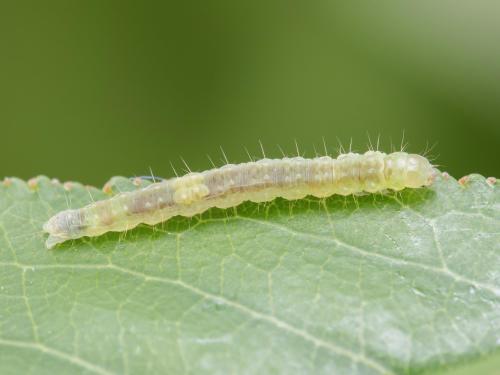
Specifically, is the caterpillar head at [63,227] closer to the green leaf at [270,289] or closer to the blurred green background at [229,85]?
the green leaf at [270,289]

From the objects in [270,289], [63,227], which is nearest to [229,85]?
Answer: [63,227]

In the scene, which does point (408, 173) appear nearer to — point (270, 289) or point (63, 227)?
point (270, 289)

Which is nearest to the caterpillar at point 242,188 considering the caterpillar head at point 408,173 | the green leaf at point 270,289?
the caterpillar head at point 408,173

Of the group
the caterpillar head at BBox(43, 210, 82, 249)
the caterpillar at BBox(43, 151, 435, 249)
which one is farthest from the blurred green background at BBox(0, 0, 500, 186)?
the caterpillar head at BBox(43, 210, 82, 249)

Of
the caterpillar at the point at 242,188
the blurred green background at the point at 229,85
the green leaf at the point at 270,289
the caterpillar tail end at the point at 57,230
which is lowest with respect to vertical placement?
the green leaf at the point at 270,289

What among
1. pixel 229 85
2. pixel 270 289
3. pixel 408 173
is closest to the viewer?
pixel 270 289

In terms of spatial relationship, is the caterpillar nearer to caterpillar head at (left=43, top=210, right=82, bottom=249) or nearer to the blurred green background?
caterpillar head at (left=43, top=210, right=82, bottom=249)
